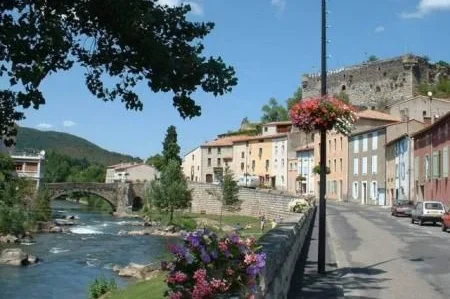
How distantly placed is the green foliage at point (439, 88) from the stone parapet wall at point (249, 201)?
28.3 metres

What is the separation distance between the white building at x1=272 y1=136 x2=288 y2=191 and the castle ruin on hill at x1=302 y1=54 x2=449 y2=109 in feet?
31.8

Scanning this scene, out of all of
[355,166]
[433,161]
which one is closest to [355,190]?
[355,166]

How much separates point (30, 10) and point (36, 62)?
64 cm

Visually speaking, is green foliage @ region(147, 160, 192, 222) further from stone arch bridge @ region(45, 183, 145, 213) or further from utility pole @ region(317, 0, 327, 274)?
utility pole @ region(317, 0, 327, 274)

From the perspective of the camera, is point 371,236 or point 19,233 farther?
point 19,233

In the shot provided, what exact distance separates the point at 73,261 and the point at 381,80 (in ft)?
232

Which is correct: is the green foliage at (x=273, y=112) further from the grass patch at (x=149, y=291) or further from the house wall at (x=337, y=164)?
the grass patch at (x=149, y=291)

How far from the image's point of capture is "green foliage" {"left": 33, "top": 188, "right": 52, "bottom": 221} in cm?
6820

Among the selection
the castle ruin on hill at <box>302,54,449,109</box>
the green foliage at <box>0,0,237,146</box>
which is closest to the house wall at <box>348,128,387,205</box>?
the castle ruin on hill at <box>302,54,449,109</box>

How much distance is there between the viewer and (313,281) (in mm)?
11383

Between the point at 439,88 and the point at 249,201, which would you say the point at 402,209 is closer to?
the point at 249,201

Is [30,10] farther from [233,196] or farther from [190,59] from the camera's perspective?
[233,196]

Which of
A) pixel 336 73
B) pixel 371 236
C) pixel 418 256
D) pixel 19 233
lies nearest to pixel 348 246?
pixel 418 256

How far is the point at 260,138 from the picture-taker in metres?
99.1
